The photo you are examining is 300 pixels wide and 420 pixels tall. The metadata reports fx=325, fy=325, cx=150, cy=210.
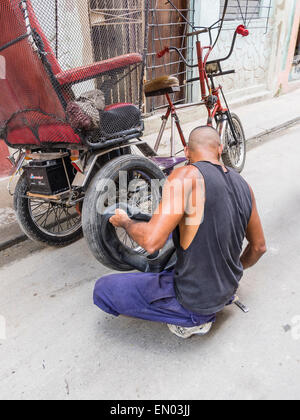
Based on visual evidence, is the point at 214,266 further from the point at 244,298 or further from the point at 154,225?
the point at 244,298

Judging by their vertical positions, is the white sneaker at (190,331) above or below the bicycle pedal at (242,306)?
above

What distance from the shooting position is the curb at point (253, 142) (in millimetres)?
3039

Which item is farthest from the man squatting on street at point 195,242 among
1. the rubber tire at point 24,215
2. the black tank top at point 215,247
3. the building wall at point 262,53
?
the building wall at point 262,53

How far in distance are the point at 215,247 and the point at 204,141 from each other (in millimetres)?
552

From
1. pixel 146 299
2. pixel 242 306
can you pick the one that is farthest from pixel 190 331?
pixel 242 306

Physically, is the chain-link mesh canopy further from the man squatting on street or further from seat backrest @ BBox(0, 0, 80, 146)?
the man squatting on street

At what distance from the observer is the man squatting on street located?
5.00ft

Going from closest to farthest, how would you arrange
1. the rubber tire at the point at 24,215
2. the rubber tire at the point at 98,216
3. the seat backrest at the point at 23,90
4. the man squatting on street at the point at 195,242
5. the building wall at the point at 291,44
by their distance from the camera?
the man squatting on street at the point at 195,242 < the seat backrest at the point at 23,90 < the rubber tire at the point at 98,216 < the rubber tire at the point at 24,215 < the building wall at the point at 291,44

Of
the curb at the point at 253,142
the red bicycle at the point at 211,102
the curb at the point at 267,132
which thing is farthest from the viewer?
the curb at the point at 267,132

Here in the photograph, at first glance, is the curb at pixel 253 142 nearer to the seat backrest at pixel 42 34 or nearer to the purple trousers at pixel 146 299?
the purple trousers at pixel 146 299

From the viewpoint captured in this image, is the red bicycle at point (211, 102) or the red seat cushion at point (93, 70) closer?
the red seat cushion at point (93, 70)

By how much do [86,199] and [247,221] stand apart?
3.32 ft

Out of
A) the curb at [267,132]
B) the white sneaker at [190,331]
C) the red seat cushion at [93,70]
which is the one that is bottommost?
the curb at [267,132]

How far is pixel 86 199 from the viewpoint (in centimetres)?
211
